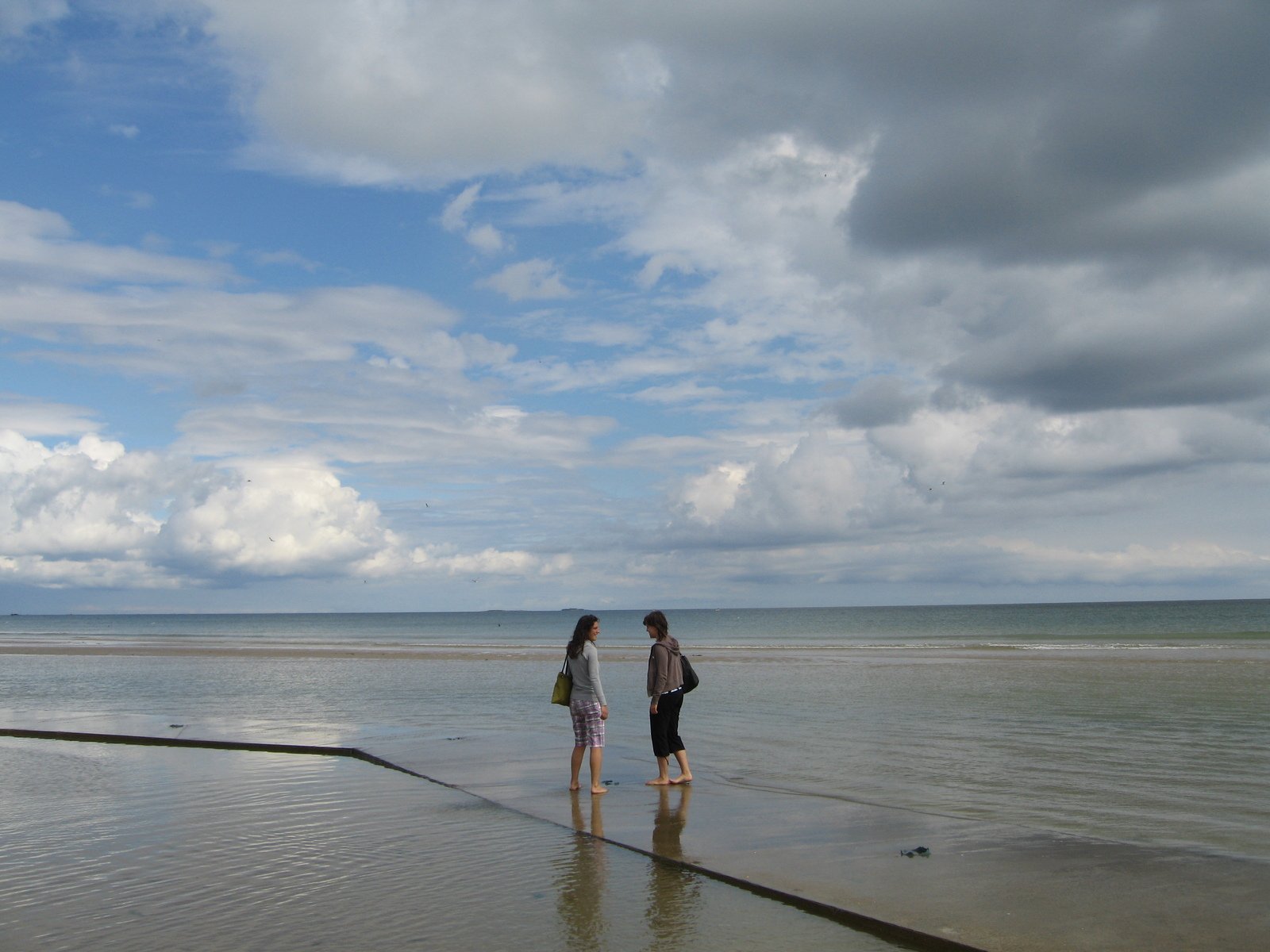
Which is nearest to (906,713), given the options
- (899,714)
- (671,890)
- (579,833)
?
(899,714)

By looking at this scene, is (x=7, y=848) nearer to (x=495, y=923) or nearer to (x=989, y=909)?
(x=495, y=923)

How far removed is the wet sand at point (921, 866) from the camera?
582cm

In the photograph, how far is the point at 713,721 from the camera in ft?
59.5

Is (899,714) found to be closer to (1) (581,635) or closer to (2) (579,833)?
(1) (581,635)

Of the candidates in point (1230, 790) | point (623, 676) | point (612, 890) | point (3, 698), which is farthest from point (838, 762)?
point (3, 698)

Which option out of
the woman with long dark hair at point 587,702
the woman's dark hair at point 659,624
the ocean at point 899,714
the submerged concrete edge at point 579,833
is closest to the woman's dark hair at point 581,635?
the woman with long dark hair at point 587,702

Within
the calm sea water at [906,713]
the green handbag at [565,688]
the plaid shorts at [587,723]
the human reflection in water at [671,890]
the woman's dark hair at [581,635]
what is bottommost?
the calm sea water at [906,713]

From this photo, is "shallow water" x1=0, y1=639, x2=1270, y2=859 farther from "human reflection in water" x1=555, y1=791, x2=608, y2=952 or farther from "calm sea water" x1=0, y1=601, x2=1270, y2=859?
"human reflection in water" x1=555, y1=791, x2=608, y2=952

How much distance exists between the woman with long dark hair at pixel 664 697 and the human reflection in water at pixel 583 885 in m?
1.68

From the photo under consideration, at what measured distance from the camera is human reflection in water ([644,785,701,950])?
593cm

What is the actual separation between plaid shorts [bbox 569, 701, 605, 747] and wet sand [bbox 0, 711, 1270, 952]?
609 mm

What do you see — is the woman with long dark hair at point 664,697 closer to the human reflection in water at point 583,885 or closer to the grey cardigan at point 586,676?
the grey cardigan at point 586,676

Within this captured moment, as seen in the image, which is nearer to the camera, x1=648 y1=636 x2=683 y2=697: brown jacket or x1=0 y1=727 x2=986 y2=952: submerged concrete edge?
x1=0 y1=727 x2=986 y2=952: submerged concrete edge

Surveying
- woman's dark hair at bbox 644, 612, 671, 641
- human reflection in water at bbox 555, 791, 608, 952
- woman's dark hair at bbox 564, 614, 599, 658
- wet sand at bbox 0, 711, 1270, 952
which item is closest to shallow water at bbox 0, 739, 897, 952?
human reflection in water at bbox 555, 791, 608, 952
